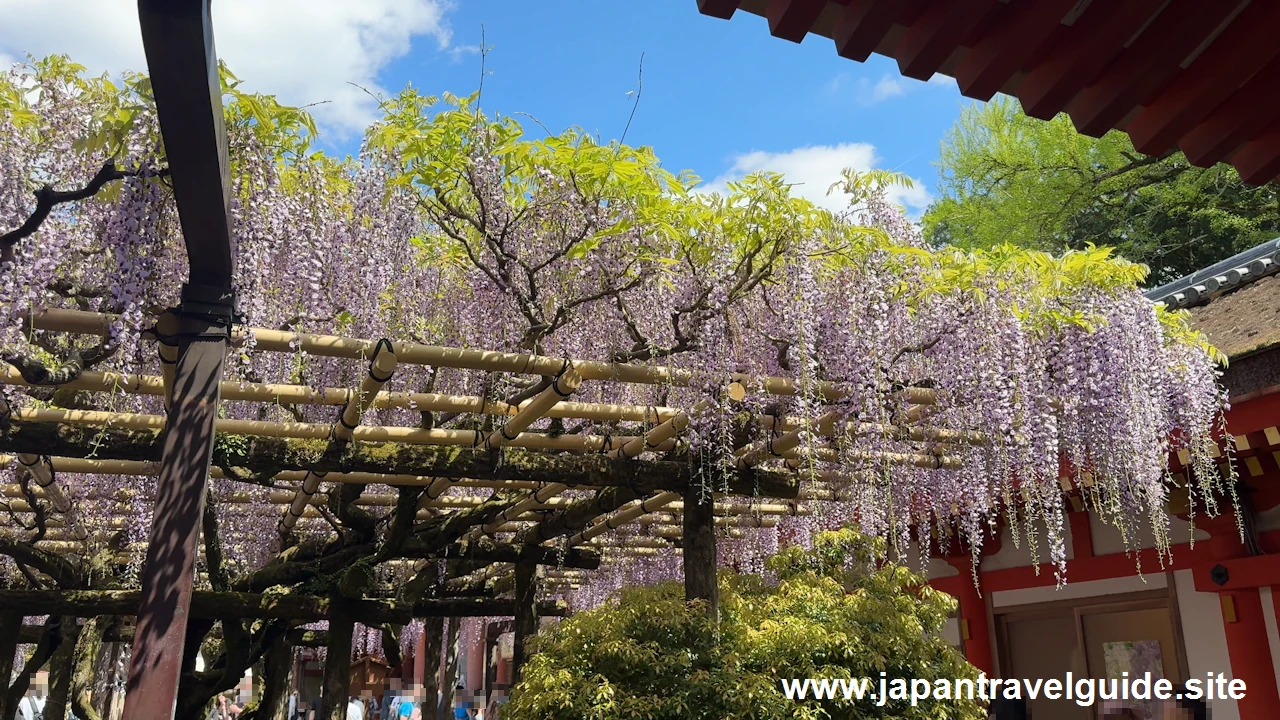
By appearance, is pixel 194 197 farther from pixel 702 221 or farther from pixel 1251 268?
pixel 1251 268

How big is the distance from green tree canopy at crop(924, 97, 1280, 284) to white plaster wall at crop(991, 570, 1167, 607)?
17.6ft

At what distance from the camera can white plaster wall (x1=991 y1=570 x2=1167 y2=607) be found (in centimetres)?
631

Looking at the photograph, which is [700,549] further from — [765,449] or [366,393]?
[366,393]

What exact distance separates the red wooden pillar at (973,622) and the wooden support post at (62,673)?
7745mm

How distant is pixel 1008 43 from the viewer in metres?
1.96

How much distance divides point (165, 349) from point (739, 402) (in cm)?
254

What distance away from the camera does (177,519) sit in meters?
2.54

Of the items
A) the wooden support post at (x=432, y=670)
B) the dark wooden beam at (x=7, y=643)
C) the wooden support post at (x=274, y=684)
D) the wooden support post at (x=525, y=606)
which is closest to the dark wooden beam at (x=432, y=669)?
the wooden support post at (x=432, y=670)

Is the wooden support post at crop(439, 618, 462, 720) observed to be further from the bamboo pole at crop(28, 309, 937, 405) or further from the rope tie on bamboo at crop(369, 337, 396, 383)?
the rope tie on bamboo at crop(369, 337, 396, 383)

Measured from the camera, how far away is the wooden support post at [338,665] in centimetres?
651

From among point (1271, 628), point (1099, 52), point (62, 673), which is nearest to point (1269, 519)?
point (1271, 628)

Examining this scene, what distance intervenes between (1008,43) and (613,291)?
2510 mm

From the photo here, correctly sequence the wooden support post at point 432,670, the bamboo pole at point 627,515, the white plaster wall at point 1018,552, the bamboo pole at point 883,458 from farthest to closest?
the wooden support post at point 432,670 < the white plaster wall at point 1018,552 < the bamboo pole at point 627,515 < the bamboo pole at point 883,458

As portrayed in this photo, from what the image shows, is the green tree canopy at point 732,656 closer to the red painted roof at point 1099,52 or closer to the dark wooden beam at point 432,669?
the red painted roof at point 1099,52
